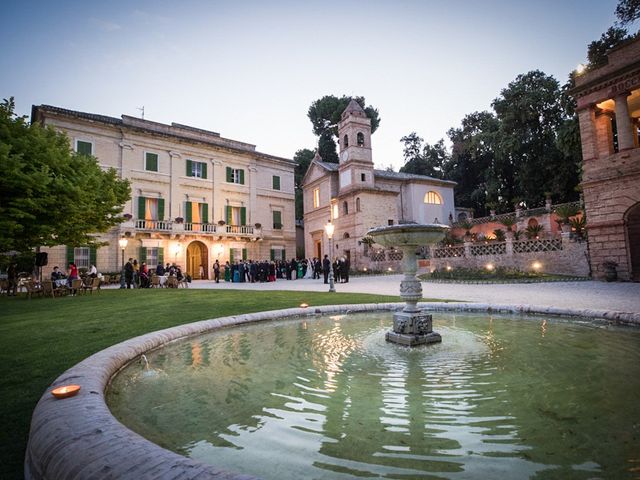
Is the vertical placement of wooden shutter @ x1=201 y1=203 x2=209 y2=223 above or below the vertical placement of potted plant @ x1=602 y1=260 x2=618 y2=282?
above

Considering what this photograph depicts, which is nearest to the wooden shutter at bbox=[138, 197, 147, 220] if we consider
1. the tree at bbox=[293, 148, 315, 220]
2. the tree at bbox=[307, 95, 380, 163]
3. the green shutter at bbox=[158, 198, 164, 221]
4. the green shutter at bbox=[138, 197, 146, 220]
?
the green shutter at bbox=[138, 197, 146, 220]

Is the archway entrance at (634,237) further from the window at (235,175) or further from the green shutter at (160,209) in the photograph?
the green shutter at (160,209)

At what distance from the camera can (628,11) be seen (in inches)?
792

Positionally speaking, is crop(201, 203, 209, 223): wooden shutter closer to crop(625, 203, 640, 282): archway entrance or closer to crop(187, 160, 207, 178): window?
crop(187, 160, 207, 178): window

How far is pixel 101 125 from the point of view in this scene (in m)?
23.5

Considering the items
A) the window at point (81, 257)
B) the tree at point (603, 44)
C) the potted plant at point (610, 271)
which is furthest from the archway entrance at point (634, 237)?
the window at point (81, 257)

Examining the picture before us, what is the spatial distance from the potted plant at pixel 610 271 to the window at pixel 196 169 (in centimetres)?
2624

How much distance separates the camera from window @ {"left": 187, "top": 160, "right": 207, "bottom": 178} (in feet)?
90.6

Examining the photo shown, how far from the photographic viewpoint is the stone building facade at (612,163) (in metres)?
13.8

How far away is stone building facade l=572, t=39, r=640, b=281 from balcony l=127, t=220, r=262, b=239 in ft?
74.7

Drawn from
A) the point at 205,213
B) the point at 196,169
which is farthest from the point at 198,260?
the point at 196,169

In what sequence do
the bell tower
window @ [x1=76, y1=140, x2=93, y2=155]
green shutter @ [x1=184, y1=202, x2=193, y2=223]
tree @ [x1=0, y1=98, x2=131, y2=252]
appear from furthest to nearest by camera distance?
the bell tower → green shutter @ [x1=184, y1=202, x2=193, y2=223] → window @ [x1=76, y1=140, x2=93, y2=155] → tree @ [x1=0, y1=98, x2=131, y2=252]

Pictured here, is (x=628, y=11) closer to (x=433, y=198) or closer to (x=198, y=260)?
(x=433, y=198)

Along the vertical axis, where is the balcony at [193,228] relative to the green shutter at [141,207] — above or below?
below
